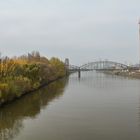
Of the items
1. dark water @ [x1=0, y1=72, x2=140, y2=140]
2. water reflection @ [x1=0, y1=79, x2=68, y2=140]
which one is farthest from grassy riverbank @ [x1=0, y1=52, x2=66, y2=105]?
dark water @ [x1=0, y1=72, x2=140, y2=140]

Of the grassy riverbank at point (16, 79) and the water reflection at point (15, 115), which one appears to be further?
the grassy riverbank at point (16, 79)

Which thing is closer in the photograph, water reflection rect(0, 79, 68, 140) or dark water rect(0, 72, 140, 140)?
dark water rect(0, 72, 140, 140)

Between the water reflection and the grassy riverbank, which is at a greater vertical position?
the grassy riverbank

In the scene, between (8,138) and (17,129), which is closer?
(8,138)

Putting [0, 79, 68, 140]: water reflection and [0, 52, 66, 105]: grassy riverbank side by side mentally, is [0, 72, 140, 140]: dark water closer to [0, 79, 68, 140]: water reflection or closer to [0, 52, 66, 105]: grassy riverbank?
[0, 79, 68, 140]: water reflection

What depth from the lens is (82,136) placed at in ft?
39.7

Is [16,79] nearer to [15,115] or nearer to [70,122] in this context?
[15,115]

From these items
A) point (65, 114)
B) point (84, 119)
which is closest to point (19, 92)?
point (65, 114)

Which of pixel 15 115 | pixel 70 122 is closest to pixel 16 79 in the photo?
pixel 15 115

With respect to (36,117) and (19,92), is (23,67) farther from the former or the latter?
(36,117)

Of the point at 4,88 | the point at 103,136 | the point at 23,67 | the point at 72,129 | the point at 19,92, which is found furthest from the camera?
the point at 23,67

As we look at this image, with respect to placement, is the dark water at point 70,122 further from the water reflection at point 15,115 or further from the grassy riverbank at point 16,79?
the grassy riverbank at point 16,79

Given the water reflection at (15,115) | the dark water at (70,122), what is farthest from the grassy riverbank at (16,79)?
the dark water at (70,122)

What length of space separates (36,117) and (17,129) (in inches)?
108
